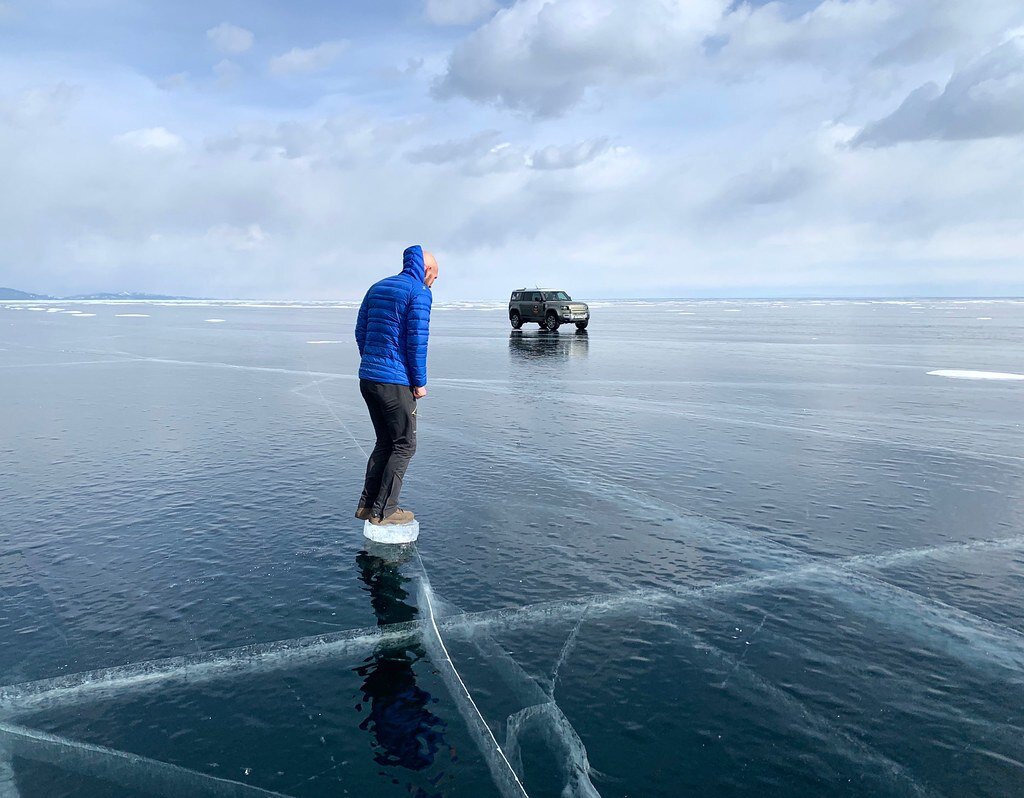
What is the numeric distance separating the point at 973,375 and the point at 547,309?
2224cm

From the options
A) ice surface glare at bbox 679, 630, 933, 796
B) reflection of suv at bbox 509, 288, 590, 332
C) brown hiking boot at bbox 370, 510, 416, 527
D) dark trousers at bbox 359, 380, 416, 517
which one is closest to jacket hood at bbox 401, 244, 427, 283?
dark trousers at bbox 359, 380, 416, 517

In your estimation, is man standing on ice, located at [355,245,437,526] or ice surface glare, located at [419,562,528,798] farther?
man standing on ice, located at [355,245,437,526]

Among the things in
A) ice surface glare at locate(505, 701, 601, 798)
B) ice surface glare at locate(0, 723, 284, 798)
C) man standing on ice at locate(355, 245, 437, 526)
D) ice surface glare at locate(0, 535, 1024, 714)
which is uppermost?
man standing on ice at locate(355, 245, 437, 526)

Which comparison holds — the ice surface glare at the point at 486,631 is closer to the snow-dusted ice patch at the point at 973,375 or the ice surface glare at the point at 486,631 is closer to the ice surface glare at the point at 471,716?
the ice surface glare at the point at 471,716

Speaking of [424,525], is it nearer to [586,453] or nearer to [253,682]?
[253,682]

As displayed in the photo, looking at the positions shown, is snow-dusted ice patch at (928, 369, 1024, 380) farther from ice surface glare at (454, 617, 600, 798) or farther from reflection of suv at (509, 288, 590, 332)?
reflection of suv at (509, 288, 590, 332)

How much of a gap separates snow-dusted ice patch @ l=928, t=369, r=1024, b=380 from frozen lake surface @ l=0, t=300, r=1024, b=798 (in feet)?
25.8

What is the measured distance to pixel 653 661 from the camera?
13.3 ft

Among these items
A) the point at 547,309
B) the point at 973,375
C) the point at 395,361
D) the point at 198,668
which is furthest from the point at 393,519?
the point at 547,309

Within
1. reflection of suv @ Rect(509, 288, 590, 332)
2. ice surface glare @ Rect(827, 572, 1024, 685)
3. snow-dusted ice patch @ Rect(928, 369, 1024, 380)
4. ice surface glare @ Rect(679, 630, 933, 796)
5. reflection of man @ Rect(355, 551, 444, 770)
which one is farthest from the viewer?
reflection of suv @ Rect(509, 288, 590, 332)

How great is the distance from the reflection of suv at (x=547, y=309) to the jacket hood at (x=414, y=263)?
3086 centimetres

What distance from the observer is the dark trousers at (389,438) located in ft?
19.5

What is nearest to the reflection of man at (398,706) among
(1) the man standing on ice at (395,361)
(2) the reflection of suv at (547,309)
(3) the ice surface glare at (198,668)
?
(3) the ice surface glare at (198,668)

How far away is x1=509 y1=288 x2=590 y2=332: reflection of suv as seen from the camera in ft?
121
